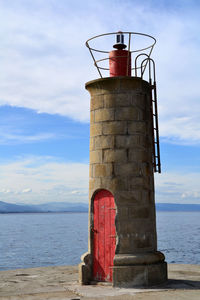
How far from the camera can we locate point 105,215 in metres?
9.66

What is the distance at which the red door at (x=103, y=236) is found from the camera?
31.2ft

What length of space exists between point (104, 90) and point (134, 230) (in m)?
3.71

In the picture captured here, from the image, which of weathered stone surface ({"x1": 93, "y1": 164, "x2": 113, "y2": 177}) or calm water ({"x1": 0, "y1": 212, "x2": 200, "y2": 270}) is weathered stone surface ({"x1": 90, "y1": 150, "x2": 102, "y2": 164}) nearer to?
weathered stone surface ({"x1": 93, "y1": 164, "x2": 113, "y2": 177})

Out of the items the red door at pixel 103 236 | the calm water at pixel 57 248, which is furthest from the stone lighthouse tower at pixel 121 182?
the calm water at pixel 57 248

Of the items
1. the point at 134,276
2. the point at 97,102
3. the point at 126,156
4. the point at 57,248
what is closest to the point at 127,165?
the point at 126,156

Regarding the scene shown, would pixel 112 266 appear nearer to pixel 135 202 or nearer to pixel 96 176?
pixel 135 202

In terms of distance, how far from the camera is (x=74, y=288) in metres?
9.21

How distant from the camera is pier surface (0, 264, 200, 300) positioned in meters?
8.27

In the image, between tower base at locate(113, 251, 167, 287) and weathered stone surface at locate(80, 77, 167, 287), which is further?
weathered stone surface at locate(80, 77, 167, 287)

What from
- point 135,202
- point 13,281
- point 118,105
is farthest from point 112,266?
point 118,105

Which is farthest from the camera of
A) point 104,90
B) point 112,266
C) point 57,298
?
point 104,90

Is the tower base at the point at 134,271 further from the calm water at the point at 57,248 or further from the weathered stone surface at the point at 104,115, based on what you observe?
the calm water at the point at 57,248

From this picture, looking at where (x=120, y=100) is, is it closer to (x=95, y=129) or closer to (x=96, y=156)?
(x=95, y=129)

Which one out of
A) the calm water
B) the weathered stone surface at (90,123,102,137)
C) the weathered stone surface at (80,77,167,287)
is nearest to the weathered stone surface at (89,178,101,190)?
the weathered stone surface at (80,77,167,287)
